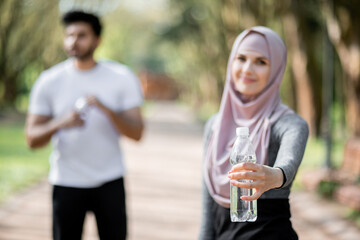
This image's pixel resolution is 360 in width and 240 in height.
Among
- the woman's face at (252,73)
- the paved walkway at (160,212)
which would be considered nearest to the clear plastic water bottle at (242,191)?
the woman's face at (252,73)

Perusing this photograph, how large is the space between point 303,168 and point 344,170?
1463 millimetres

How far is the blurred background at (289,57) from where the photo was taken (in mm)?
10344

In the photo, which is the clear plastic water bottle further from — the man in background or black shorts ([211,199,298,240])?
the man in background

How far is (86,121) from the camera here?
3.81 metres

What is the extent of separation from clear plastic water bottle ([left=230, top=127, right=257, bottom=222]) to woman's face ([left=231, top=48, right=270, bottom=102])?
360 mm

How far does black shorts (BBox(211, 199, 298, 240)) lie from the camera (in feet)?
8.82

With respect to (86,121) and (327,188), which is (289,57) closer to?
(327,188)

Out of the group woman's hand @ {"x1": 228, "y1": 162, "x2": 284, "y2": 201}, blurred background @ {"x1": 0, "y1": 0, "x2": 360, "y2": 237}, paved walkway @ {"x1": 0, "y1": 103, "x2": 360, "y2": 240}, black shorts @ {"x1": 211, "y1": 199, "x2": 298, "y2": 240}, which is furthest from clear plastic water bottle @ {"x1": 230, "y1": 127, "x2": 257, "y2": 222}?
blurred background @ {"x1": 0, "y1": 0, "x2": 360, "y2": 237}

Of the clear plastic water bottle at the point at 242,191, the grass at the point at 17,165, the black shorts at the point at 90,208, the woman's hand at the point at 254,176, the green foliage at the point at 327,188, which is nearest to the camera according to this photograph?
the woman's hand at the point at 254,176

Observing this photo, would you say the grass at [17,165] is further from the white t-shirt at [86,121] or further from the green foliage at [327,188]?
the white t-shirt at [86,121]

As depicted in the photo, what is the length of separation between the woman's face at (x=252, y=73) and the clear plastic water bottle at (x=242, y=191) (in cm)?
36

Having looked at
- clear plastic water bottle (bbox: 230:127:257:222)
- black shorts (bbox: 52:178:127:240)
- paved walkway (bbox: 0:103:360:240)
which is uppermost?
clear plastic water bottle (bbox: 230:127:257:222)

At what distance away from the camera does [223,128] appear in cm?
282

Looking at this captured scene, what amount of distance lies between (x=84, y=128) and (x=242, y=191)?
1.54m
